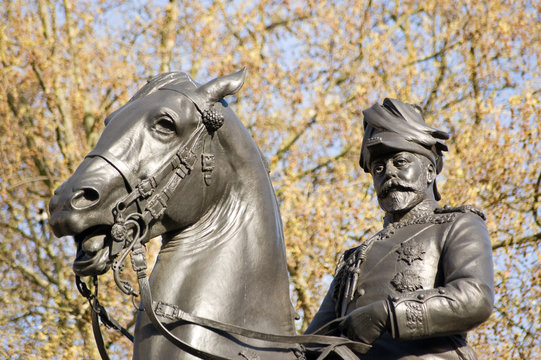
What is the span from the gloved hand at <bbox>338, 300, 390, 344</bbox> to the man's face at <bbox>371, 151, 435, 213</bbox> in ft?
2.26

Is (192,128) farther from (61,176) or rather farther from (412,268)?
(61,176)

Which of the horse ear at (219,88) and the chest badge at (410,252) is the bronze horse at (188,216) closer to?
the horse ear at (219,88)

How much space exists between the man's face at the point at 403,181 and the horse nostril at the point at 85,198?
146 centimetres

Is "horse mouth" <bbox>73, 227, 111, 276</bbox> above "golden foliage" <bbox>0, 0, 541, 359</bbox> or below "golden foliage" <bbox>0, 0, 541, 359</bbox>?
below

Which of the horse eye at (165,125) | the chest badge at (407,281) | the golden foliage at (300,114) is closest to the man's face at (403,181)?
the chest badge at (407,281)

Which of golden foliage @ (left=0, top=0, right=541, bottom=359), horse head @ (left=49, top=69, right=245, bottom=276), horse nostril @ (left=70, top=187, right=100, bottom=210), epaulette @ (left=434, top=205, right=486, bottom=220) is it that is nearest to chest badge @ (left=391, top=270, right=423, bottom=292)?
epaulette @ (left=434, top=205, right=486, bottom=220)

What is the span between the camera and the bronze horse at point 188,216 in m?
3.13

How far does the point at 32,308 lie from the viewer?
44.2 ft

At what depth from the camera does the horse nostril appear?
3062 millimetres

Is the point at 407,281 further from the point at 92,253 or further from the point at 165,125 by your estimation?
the point at 92,253

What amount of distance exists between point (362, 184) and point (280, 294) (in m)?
10.9

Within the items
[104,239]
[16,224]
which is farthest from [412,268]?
[16,224]

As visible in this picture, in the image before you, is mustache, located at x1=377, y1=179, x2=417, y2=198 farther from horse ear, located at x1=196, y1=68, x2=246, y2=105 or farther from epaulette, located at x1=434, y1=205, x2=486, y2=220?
horse ear, located at x1=196, y1=68, x2=246, y2=105

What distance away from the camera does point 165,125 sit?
3.29 metres
